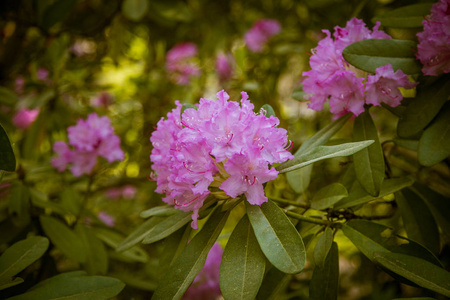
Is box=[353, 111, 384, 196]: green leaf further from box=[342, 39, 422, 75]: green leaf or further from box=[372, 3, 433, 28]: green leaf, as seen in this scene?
box=[372, 3, 433, 28]: green leaf

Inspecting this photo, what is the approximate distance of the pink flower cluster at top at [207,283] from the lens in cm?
154

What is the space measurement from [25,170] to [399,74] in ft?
Result: 4.51

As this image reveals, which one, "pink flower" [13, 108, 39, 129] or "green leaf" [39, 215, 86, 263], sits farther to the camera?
"pink flower" [13, 108, 39, 129]

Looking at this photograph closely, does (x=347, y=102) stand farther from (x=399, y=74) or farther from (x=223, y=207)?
(x=223, y=207)

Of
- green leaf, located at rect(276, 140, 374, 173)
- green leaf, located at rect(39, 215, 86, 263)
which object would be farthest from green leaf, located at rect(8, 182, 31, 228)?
green leaf, located at rect(276, 140, 374, 173)

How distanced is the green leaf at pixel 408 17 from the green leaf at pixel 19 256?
1.16m

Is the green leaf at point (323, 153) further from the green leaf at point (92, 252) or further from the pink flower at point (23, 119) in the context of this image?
the pink flower at point (23, 119)

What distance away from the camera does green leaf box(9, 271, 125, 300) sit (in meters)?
0.80

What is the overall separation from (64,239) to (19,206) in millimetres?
186

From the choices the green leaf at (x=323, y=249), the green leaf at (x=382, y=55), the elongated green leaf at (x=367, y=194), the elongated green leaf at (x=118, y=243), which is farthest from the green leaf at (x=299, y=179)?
the elongated green leaf at (x=118, y=243)

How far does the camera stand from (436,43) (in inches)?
33.7

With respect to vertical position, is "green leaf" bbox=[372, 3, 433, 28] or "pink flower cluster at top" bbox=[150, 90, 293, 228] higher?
"green leaf" bbox=[372, 3, 433, 28]

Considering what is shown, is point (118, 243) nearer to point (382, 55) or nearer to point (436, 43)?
point (382, 55)

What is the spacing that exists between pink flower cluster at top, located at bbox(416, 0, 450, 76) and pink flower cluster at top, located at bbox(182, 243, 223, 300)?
3.71 ft
